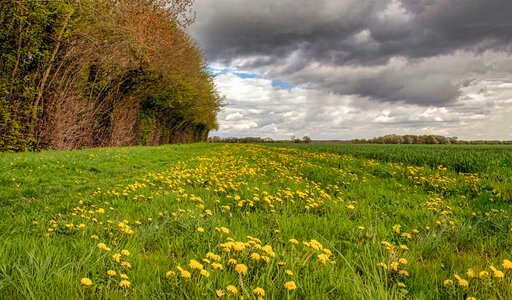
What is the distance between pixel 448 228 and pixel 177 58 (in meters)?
26.9

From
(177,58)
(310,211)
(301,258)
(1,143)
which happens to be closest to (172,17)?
(177,58)

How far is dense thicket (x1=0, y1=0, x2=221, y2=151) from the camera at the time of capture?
14125 millimetres

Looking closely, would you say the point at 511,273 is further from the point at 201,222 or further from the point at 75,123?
the point at 75,123

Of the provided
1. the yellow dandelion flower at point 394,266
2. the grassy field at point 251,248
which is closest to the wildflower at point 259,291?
the grassy field at point 251,248

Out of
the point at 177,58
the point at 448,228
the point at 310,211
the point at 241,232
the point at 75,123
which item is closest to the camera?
the point at 241,232

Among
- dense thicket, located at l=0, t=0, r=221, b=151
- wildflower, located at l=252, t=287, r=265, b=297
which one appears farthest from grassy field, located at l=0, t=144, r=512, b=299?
dense thicket, located at l=0, t=0, r=221, b=151

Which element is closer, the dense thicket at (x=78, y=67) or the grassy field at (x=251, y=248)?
the grassy field at (x=251, y=248)

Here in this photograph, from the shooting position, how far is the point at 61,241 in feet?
10.1

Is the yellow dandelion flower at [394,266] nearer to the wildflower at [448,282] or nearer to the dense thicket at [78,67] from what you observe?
the wildflower at [448,282]

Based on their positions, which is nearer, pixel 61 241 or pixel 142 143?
pixel 61 241

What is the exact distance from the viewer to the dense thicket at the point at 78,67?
14.1m

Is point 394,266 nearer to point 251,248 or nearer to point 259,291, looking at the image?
point 251,248

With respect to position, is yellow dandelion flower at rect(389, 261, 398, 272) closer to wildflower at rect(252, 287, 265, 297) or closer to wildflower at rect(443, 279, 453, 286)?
wildflower at rect(443, 279, 453, 286)

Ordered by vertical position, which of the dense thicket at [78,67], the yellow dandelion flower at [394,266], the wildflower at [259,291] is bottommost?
the yellow dandelion flower at [394,266]
